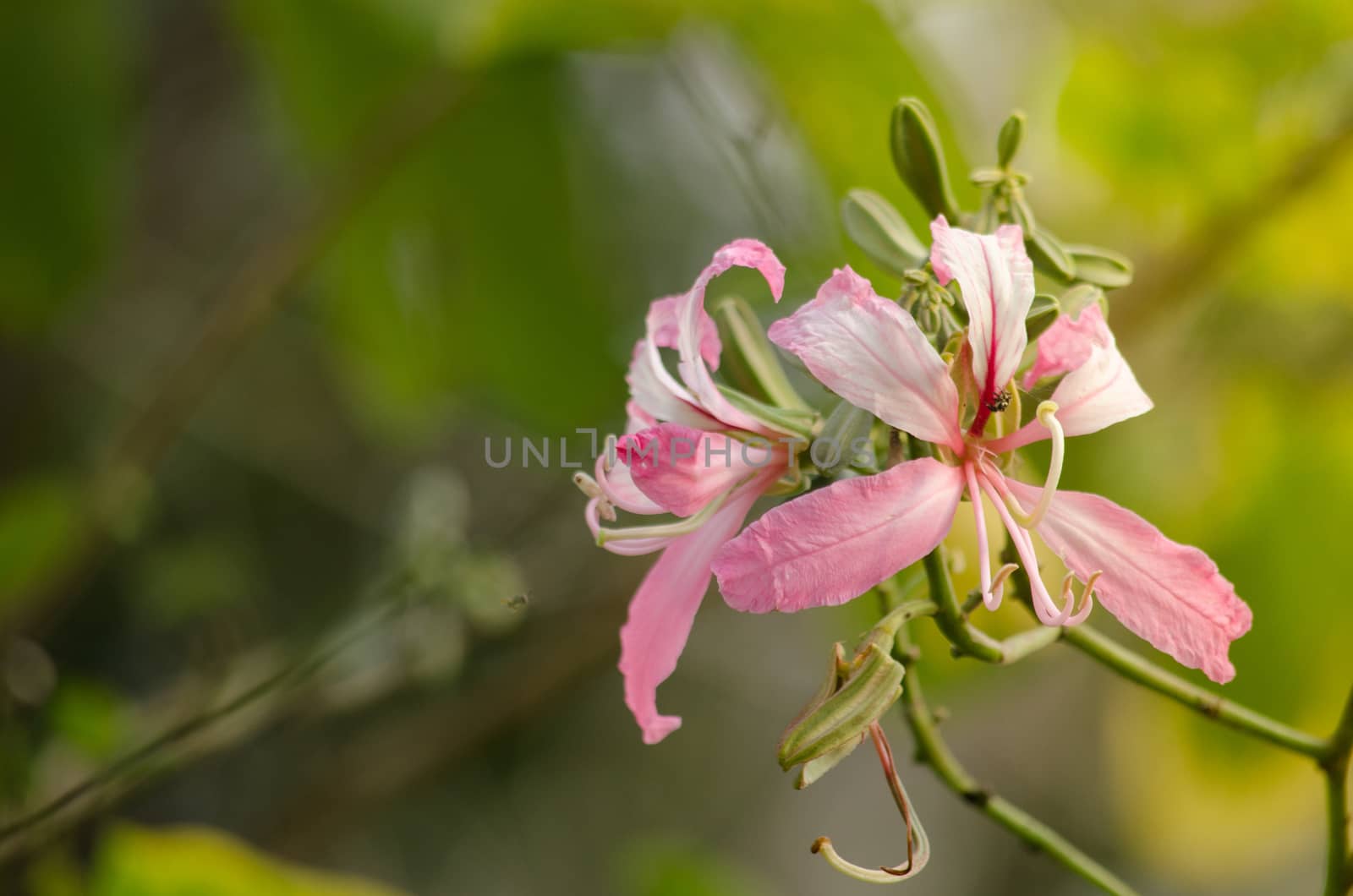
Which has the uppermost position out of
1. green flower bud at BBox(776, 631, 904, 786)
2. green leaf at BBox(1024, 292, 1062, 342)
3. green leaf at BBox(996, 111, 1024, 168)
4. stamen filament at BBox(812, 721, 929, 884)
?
green leaf at BBox(996, 111, 1024, 168)

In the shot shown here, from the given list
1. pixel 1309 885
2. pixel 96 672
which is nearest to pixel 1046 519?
pixel 96 672

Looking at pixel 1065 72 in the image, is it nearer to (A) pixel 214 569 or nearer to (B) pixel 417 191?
(B) pixel 417 191

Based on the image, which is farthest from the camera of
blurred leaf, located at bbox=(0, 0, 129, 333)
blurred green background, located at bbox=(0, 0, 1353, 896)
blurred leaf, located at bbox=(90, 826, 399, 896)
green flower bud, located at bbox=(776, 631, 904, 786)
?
blurred leaf, located at bbox=(0, 0, 129, 333)

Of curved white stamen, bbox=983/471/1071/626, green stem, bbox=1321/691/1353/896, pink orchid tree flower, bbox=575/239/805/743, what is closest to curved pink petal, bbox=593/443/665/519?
pink orchid tree flower, bbox=575/239/805/743

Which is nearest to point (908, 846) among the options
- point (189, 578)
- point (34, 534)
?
point (34, 534)

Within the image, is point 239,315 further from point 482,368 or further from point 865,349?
point 865,349

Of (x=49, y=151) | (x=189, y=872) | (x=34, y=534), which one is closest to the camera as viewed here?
(x=189, y=872)

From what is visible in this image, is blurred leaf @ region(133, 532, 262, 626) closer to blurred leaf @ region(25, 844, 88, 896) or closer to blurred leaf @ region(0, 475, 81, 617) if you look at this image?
blurred leaf @ region(0, 475, 81, 617)
